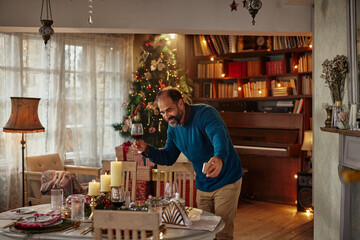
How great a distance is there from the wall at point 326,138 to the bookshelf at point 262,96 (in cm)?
208

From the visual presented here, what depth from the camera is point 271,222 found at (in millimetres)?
5465

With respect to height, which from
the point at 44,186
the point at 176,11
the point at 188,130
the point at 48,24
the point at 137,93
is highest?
the point at 176,11

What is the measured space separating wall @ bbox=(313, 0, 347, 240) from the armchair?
2775 millimetres

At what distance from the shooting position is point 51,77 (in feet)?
20.5

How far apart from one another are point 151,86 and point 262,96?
1.73 metres

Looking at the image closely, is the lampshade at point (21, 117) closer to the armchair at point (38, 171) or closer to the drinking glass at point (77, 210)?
the armchair at point (38, 171)

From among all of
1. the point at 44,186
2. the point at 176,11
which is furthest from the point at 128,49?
the point at 44,186

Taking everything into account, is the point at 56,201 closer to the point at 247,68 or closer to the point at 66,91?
the point at 66,91

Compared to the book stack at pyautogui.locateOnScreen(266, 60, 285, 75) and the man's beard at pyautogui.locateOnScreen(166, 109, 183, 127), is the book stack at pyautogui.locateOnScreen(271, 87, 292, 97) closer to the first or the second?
the book stack at pyautogui.locateOnScreen(266, 60, 285, 75)

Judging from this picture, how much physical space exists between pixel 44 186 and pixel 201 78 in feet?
11.2

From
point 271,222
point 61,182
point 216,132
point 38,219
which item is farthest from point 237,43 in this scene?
point 38,219

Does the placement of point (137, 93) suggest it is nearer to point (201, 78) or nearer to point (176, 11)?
point (201, 78)

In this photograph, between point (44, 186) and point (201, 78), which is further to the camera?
point (201, 78)

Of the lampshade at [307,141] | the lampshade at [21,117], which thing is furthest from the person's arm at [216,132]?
the lampshade at [307,141]
